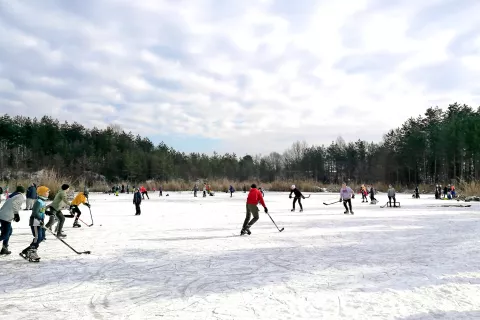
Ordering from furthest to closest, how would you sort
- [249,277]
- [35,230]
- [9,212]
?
[9,212]
[35,230]
[249,277]

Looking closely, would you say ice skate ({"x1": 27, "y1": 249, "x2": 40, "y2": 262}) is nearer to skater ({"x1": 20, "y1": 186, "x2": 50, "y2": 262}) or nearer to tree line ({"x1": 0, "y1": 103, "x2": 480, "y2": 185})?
skater ({"x1": 20, "y1": 186, "x2": 50, "y2": 262})

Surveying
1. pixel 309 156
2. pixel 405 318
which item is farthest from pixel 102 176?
pixel 405 318

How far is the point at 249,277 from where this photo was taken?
223 inches

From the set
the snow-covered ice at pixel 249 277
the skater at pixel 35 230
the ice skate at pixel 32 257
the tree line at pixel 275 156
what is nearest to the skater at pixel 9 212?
the skater at pixel 35 230

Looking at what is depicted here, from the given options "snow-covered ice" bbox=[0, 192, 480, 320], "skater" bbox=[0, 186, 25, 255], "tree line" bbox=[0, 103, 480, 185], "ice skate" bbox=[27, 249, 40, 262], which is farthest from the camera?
"tree line" bbox=[0, 103, 480, 185]

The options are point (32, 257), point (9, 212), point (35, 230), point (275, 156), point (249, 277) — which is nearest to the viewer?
point (249, 277)

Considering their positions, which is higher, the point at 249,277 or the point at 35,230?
the point at 35,230

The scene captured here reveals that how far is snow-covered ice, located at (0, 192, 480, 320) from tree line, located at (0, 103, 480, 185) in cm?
4151

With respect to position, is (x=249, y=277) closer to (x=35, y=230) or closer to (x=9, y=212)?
(x=35, y=230)

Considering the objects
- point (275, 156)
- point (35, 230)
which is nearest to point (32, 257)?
point (35, 230)

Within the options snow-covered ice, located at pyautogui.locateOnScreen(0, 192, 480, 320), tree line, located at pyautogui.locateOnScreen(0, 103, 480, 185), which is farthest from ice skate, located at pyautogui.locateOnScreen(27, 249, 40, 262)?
tree line, located at pyautogui.locateOnScreen(0, 103, 480, 185)

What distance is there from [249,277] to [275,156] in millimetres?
110106

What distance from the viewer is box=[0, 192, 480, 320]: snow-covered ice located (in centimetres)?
421

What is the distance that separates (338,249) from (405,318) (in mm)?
4045
